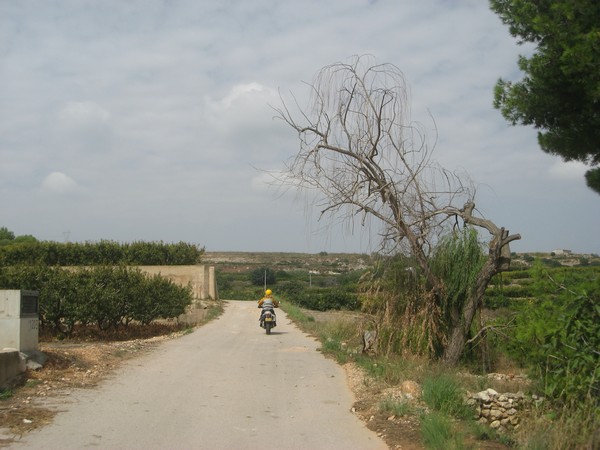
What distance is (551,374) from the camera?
7188 mm

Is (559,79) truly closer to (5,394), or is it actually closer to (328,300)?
(5,394)

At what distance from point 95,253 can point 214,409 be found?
4348 centimetres

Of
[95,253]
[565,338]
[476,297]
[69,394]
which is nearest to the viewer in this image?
[565,338]

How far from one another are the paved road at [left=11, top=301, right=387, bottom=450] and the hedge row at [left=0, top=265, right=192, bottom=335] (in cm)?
690

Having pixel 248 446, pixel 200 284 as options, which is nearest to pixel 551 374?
pixel 248 446

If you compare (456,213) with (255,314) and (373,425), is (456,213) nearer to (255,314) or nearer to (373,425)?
(373,425)

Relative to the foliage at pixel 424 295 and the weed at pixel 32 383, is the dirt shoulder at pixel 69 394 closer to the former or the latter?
the weed at pixel 32 383

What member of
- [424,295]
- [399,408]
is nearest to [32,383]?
[399,408]

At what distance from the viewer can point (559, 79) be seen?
30.6 feet

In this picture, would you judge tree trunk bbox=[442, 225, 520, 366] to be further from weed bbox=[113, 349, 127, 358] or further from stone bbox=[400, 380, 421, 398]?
weed bbox=[113, 349, 127, 358]

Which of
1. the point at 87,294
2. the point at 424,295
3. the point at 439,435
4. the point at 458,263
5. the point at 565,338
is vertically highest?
the point at 458,263

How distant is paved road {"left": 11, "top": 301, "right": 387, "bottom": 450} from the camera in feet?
22.9

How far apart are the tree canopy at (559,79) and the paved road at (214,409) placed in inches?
210

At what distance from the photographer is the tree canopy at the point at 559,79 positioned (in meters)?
8.46
